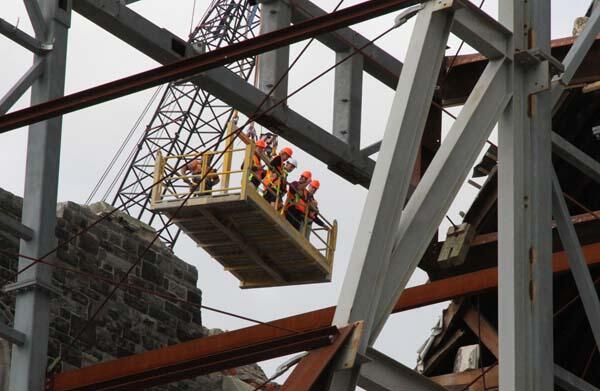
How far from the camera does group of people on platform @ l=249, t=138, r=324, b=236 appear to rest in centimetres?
2558

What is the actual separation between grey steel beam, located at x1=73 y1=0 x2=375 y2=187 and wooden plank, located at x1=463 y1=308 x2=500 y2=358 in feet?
10.5

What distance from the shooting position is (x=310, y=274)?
87.0 ft

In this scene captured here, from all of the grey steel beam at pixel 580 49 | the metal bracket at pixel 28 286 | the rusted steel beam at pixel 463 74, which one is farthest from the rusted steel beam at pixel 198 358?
the rusted steel beam at pixel 463 74

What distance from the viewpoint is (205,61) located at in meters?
10.9

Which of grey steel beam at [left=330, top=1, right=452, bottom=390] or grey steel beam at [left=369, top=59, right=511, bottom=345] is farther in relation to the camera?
grey steel beam at [left=369, top=59, right=511, bottom=345]

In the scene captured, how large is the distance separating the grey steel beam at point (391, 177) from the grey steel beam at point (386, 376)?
0.30 m

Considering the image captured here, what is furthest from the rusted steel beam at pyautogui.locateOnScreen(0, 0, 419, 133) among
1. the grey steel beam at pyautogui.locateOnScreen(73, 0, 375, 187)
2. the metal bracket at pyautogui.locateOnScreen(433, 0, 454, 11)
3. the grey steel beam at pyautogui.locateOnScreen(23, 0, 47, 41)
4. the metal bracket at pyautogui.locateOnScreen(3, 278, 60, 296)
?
the grey steel beam at pyautogui.locateOnScreen(73, 0, 375, 187)

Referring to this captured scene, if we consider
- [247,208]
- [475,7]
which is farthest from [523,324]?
[247,208]

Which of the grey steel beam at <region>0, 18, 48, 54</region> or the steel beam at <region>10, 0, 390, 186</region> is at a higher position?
the steel beam at <region>10, 0, 390, 186</region>

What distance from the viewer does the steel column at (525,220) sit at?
422 inches

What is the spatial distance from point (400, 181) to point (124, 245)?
13225 millimetres

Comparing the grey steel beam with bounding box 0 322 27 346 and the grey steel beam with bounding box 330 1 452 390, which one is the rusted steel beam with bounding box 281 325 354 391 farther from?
the grey steel beam with bounding box 0 322 27 346

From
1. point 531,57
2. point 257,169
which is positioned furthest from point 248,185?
point 531,57

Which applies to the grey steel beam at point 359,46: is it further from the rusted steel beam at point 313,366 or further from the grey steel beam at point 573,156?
the rusted steel beam at point 313,366
